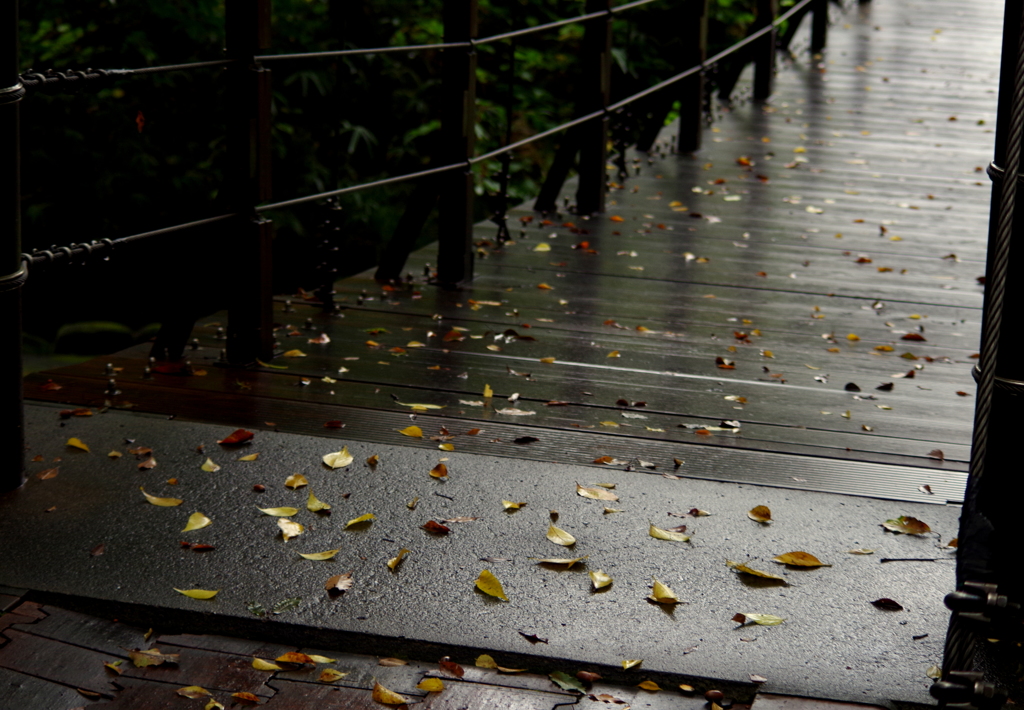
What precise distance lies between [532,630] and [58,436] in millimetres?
1406

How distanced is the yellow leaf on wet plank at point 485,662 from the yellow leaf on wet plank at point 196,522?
0.73m

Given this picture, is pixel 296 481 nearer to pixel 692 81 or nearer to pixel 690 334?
pixel 690 334

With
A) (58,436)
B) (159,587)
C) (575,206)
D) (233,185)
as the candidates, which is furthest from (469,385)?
(575,206)

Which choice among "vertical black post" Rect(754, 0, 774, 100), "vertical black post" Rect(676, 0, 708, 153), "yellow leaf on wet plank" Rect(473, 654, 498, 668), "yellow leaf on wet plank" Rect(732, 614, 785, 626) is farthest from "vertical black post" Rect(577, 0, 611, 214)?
"yellow leaf on wet plank" Rect(473, 654, 498, 668)

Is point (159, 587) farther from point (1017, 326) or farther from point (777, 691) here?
point (1017, 326)

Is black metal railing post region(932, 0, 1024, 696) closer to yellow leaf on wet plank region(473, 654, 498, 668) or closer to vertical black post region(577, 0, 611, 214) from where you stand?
yellow leaf on wet plank region(473, 654, 498, 668)

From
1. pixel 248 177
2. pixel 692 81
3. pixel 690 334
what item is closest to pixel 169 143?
pixel 692 81

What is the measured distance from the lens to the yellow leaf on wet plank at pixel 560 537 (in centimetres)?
229

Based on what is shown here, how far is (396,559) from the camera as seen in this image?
2191mm

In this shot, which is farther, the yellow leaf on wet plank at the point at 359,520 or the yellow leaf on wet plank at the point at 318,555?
the yellow leaf on wet plank at the point at 359,520

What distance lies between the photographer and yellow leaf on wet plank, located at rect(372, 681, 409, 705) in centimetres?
179

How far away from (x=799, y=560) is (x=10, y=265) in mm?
1787

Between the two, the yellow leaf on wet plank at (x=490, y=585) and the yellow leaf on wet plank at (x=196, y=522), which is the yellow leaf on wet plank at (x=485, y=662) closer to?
the yellow leaf on wet plank at (x=490, y=585)

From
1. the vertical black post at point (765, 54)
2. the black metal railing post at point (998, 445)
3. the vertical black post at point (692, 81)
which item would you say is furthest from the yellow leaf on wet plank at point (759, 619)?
the vertical black post at point (765, 54)
